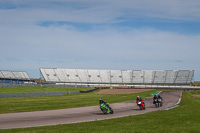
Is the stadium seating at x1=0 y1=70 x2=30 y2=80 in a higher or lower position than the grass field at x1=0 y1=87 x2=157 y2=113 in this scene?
lower

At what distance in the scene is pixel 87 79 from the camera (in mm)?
143875

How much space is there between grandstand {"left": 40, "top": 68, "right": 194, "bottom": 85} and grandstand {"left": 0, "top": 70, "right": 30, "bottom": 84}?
21177 millimetres

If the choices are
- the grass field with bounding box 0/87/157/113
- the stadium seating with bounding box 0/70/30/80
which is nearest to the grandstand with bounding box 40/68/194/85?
the stadium seating with bounding box 0/70/30/80

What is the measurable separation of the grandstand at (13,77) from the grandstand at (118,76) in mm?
21177

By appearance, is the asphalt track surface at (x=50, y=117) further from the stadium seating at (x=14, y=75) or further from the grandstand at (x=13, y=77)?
the stadium seating at (x=14, y=75)

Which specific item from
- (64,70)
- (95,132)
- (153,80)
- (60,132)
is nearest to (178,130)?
(95,132)

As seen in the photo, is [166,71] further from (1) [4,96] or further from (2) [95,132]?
(2) [95,132]

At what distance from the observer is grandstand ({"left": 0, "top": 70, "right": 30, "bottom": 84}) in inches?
4119

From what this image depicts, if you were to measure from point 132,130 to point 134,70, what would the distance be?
436 feet

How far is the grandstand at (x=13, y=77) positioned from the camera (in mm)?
104625

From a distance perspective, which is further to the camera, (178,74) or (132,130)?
(178,74)

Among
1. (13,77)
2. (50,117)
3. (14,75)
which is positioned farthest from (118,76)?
(50,117)

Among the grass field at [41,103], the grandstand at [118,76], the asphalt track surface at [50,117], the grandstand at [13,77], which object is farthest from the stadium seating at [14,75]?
the asphalt track surface at [50,117]

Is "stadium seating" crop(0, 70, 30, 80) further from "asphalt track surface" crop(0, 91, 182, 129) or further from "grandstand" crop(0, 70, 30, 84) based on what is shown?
"asphalt track surface" crop(0, 91, 182, 129)
